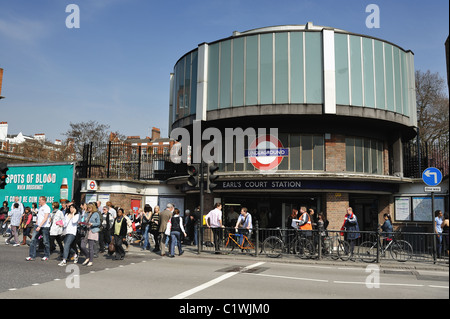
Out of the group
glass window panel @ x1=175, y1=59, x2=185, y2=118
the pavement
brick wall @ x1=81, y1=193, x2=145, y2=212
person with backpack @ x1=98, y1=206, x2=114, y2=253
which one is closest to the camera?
the pavement

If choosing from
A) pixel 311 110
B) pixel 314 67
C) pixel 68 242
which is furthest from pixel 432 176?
pixel 68 242

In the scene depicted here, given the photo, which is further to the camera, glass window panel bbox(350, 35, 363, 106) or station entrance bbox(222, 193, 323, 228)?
station entrance bbox(222, 193, 323, 228)

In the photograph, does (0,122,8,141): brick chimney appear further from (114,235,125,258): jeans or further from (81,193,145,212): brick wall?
(114,235,125,258): jeans

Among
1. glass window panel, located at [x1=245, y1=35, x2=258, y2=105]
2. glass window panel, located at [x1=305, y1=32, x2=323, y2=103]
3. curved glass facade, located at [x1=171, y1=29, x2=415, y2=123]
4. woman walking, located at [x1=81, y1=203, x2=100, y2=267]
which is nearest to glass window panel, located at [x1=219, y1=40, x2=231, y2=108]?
curved glass facade, located at [x1=171, y1=29, x2=415, y2=123]

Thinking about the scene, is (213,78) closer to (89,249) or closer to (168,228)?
(168,228)

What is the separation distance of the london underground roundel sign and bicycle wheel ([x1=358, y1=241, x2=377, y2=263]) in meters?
6.99

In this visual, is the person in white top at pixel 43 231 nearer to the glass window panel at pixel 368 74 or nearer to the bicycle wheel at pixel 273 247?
the bicycle wheel at pixel 273 247

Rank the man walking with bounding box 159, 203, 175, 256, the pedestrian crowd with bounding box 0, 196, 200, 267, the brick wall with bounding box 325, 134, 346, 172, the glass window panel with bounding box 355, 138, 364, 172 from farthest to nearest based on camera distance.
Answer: the glass window panel with bounding box 355, 138, 364, 172
the brick wall with bounding box 325, 134, 346, 172
the man walking with bounding box 159, 203, 175, 256
the pedestrian crowd with bounding box 0, 196, 200, 267

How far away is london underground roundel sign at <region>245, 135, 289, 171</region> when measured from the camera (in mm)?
19750

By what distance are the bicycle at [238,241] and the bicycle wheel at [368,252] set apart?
374cm

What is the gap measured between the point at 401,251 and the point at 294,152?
7.65 meters

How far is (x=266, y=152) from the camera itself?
19906 mm

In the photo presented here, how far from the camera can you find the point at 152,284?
28.2 feet
